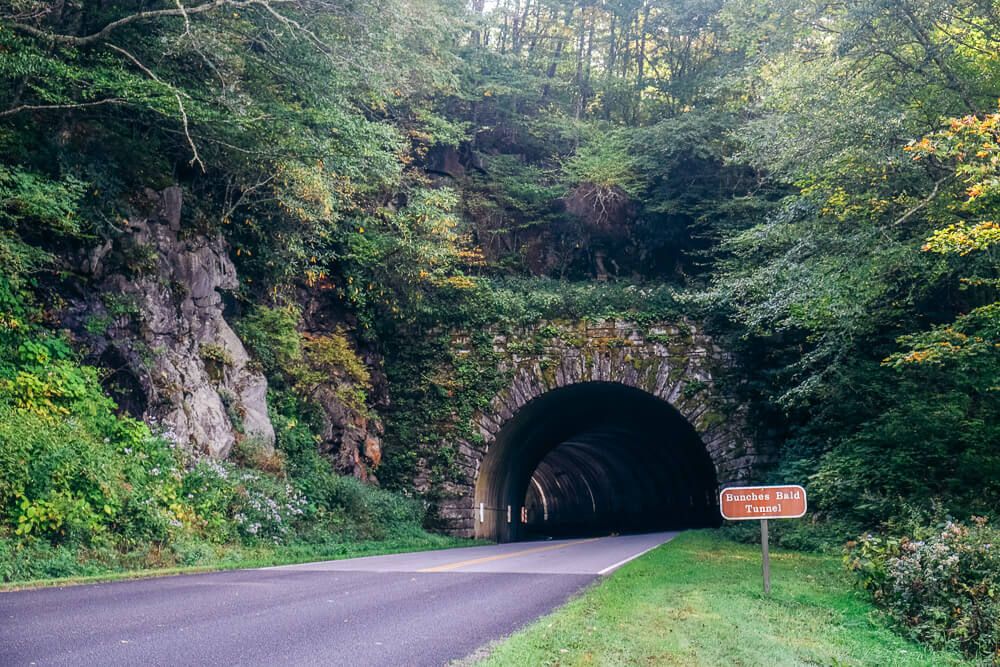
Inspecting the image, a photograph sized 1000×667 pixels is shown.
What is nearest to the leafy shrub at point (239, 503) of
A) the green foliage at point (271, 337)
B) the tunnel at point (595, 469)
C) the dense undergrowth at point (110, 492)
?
the dense undergrowth at point (110, 492)

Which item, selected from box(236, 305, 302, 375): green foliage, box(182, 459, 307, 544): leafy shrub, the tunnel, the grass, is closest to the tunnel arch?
the tunnel

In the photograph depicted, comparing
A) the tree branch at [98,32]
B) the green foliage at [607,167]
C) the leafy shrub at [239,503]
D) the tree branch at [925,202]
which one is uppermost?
the green foliage at [607,167]

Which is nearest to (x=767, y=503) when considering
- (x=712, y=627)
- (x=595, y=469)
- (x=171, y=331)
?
(x=712, y=627)

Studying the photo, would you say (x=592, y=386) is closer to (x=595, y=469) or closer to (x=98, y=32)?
(x=98, y=32)

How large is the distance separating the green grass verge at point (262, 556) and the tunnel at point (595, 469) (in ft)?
13.7

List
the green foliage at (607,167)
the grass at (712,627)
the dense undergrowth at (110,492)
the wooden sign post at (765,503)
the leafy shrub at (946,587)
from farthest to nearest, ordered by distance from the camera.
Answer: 1. the green foliage at (607,167)
2. the dense undergrowth at (110,492)
3. the wooden sign post at (765,503)
4. the leafy shrub at (946,587)
5. the grass at (712,627)

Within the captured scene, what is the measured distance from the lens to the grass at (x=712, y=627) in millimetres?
5551

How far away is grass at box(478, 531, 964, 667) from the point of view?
5551 mm

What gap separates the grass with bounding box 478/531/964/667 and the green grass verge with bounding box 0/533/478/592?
5.14 meters

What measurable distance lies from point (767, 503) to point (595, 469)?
96.8 ft

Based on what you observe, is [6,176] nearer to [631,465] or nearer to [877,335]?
[877,335]

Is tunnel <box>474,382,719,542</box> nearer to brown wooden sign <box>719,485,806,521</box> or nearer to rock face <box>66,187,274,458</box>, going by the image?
rock face <box>66,187,274,458</box>

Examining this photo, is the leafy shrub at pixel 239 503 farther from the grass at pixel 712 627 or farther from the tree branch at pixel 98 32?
the tree branch at pixel 98 32

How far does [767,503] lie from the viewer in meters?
8.87
